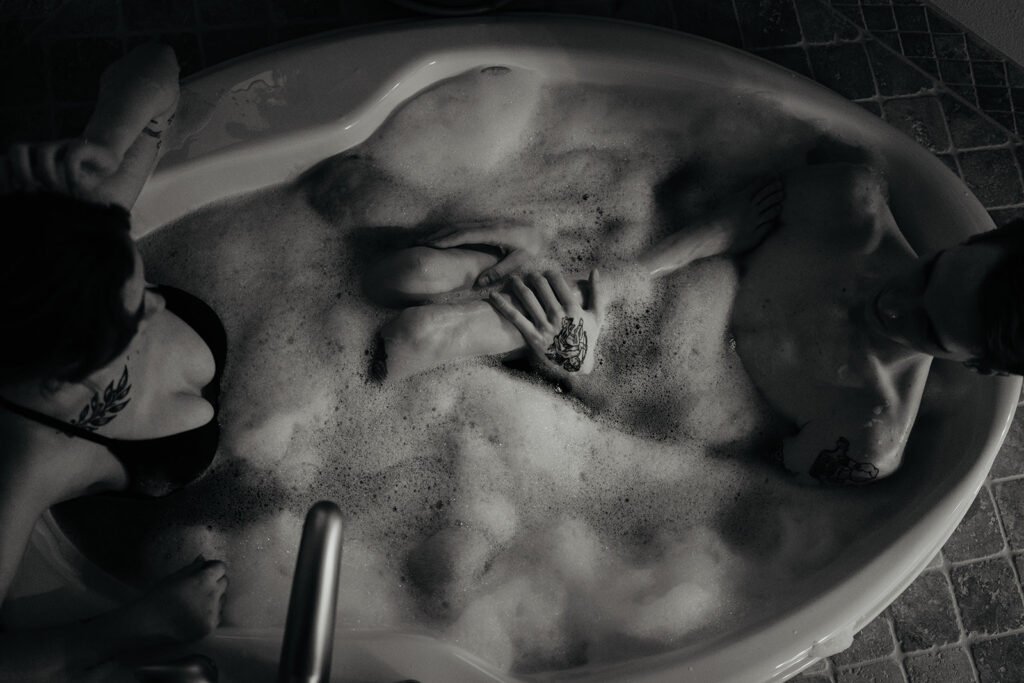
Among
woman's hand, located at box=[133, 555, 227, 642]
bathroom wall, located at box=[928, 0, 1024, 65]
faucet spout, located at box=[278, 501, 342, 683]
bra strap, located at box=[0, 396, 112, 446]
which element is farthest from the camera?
bathroom wall, located at box=[928, 0, 1024, 65]

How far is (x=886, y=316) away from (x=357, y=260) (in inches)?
29.4

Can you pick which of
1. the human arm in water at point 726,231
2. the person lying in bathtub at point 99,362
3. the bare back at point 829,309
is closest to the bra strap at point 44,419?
the person lying in bathtub at point 99,362

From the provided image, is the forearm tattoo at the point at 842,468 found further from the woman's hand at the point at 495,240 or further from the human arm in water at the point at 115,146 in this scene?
the human arm in water at the point at 115,146

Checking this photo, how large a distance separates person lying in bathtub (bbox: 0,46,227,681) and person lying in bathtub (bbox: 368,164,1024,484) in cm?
30

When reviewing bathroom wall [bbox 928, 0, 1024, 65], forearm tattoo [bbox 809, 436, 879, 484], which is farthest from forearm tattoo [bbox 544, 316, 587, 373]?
bathroom wall [bbox 928, 0, 1024, 65]

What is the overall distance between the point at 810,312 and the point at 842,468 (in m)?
0.23

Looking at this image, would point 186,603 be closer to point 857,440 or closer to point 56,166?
point 56,166

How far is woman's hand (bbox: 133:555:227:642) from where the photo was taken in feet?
3.02

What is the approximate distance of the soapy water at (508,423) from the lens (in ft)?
3.61

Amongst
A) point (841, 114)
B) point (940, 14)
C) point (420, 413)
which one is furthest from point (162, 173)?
point (940, 14)

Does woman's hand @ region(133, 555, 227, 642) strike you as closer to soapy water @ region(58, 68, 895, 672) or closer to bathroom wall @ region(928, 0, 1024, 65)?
soapy water @ region(58, 68, 895, 672)

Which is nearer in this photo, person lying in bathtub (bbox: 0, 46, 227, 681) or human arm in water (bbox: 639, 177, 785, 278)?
person lying in bathtub (bbox: 0, 46, 227, 681)

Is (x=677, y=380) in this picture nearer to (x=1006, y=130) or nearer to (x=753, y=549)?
(x=753, y=549)

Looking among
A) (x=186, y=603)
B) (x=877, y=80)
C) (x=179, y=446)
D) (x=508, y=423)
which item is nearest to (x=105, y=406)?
(x=179, y=446)
